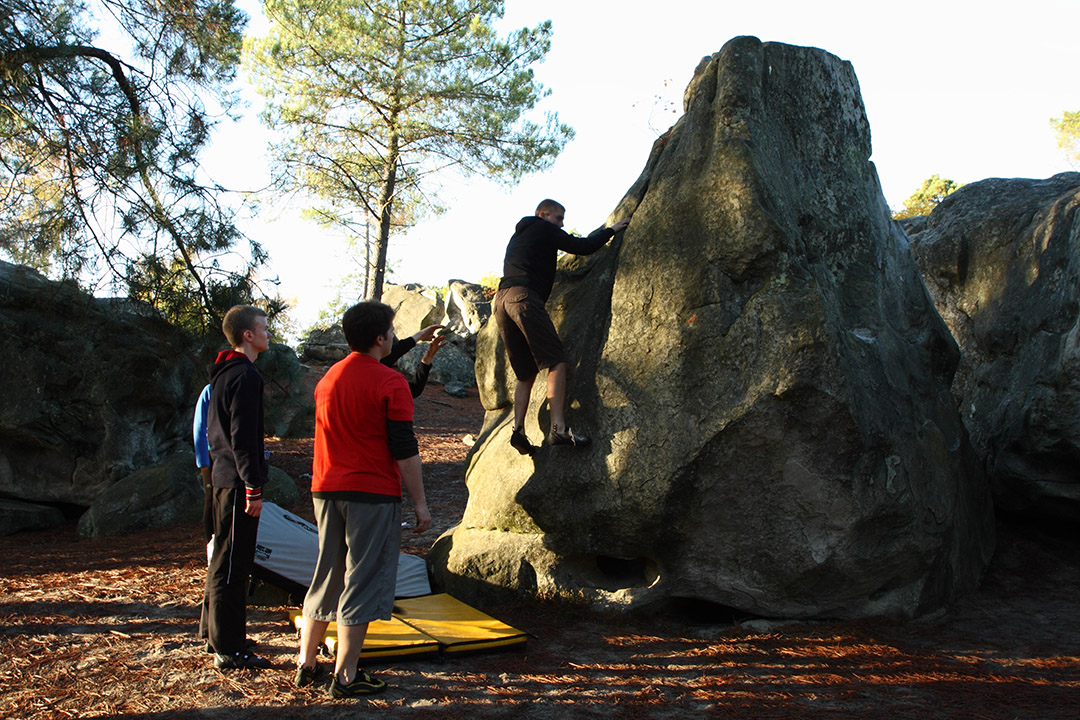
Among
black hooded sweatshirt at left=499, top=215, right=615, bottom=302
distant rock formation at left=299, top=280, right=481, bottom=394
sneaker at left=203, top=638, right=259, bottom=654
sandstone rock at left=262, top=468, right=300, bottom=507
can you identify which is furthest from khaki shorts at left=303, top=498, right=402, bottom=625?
distant rock formation at left=299, top=280, right=481, bottom=394

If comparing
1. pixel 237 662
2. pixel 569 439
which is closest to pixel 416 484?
pixel 237 662

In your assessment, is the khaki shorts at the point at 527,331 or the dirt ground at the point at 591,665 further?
the khaki shorts at the point at 527,331

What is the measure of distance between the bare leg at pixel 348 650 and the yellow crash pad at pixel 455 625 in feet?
2.64

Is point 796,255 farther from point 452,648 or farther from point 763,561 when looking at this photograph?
point 452,648

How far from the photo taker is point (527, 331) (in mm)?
6074

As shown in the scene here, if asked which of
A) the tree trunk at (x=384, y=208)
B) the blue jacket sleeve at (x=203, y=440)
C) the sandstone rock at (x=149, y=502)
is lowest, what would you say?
the sandstone rock at (x=149, y=502)

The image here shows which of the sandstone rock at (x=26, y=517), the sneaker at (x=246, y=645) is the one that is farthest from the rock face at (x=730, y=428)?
the sandstone rock at (x=26, y=517)

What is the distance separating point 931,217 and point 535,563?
701cm

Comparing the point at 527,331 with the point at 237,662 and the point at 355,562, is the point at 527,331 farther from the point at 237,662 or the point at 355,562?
the point at 237,662

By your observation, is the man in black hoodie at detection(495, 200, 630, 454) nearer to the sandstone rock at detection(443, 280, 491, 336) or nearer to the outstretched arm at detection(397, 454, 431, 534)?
the outstretched arm at detection(397, 454, 431, 534)

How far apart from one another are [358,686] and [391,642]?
647 millimetres

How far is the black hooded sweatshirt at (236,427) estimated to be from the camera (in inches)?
181

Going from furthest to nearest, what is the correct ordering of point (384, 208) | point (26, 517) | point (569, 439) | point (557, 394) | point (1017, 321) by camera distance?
point (384, 208) → point (26, 517) → point (1017, 321) → point (557, 394) → point (569, 439)

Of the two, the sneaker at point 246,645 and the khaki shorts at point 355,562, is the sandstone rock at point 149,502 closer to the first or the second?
the sneaker at point 246,645
